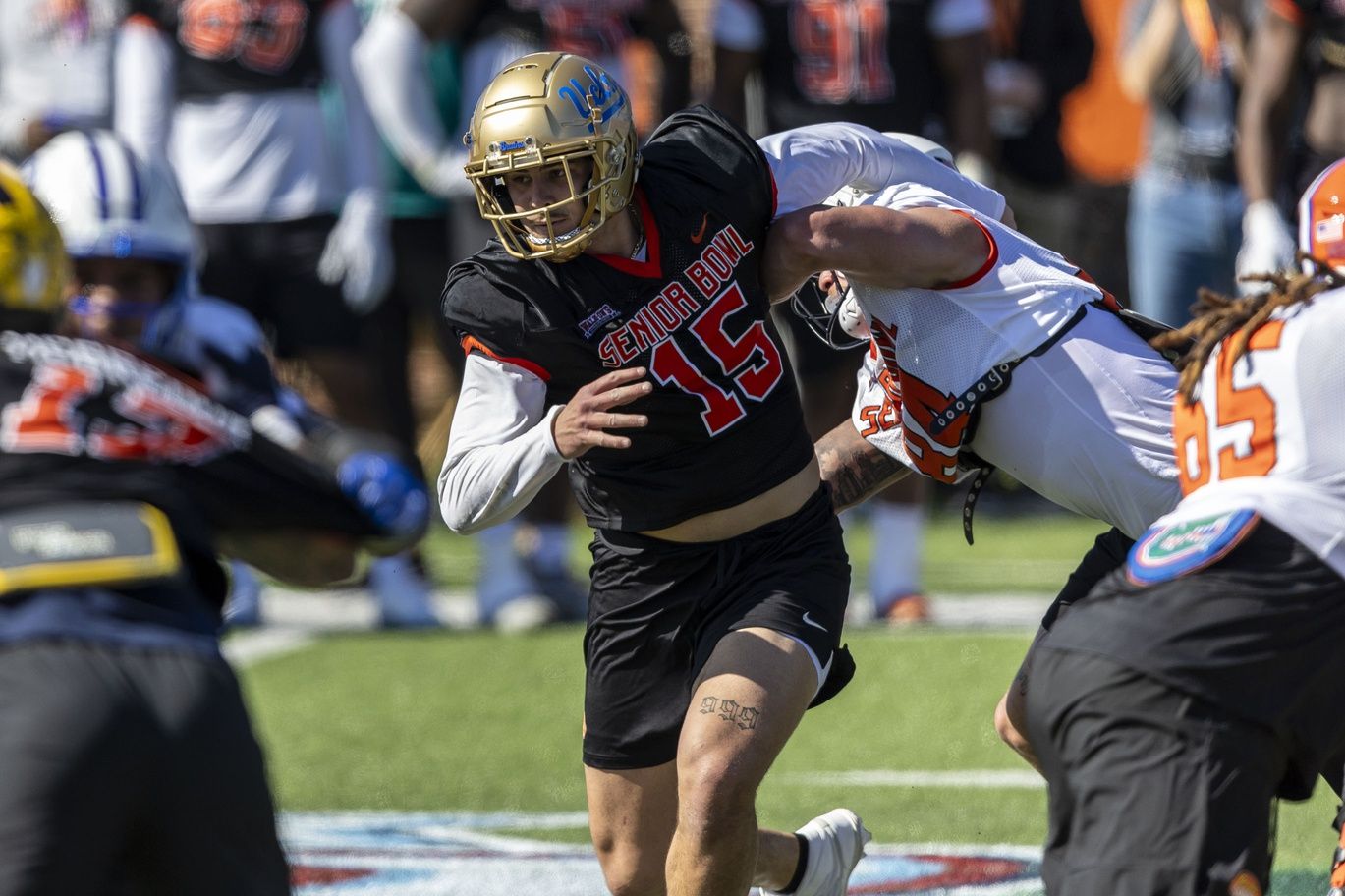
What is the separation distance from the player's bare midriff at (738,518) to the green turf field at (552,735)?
4.61 feet

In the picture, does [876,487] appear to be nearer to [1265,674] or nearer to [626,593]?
[626,593]

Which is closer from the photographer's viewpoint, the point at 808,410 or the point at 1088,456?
the point at 1088,456

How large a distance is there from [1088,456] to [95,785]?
2.09 m

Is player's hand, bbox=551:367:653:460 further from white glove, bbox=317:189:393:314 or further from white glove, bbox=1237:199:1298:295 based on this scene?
white glove, bbox=317:189:393:314

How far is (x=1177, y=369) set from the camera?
159 inches

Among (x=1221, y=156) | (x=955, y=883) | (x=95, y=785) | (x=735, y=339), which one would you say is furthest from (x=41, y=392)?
(x=1221, y=156)

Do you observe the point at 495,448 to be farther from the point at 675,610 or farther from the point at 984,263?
the point at 984,263

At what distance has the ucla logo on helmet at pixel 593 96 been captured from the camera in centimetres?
438

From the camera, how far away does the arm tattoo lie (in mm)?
4055

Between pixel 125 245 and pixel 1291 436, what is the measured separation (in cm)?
299

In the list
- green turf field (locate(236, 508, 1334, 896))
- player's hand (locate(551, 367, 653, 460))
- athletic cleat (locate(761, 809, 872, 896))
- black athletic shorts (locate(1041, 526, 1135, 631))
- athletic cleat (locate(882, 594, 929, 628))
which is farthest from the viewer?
athletic cleat (locate(882, 594, 929, 628))

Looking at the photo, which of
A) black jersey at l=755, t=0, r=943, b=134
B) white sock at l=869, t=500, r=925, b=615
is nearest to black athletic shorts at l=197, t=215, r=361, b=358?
black jersey at l=755, t=0, r=943, b=134

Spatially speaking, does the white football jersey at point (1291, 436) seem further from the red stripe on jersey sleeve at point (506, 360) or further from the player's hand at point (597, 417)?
the red stripe on jersey sleeve at point (506, 360)

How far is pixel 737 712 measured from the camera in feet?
13.3
